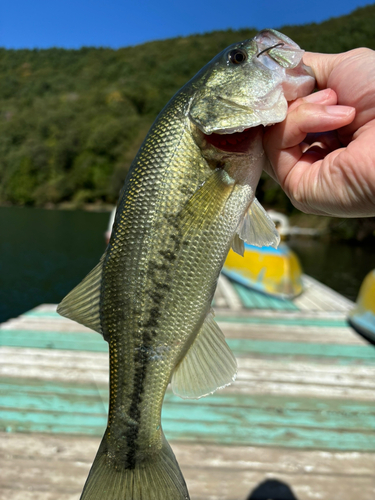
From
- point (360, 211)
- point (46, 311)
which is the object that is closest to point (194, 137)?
point (360, 211)

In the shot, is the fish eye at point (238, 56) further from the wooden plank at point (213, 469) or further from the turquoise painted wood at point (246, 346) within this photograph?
the turquoise painted wood at point (246, 346)

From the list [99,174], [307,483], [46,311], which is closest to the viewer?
[307,483]

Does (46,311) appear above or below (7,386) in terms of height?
below

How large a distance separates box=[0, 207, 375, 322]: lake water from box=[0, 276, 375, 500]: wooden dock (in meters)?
9.89

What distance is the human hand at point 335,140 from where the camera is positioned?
1.51 m

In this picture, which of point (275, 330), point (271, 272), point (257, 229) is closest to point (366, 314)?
point (275, 330)

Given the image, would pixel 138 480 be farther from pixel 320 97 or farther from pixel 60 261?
pixel 60 261

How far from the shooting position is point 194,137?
1651 millimetres

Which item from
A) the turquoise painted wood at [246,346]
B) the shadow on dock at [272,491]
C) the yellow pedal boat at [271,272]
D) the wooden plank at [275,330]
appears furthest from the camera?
the yellow pedal boat at [271,272]

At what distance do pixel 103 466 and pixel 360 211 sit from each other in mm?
1680

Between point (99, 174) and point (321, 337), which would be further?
point (99, 174)

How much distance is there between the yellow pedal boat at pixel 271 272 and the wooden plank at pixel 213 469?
478 centimetres

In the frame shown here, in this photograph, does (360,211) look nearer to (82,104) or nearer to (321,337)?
(321,337)

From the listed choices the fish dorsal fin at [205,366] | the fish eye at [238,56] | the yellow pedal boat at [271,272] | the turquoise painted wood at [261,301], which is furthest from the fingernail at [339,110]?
the yellow pedal boat at [271,272]
